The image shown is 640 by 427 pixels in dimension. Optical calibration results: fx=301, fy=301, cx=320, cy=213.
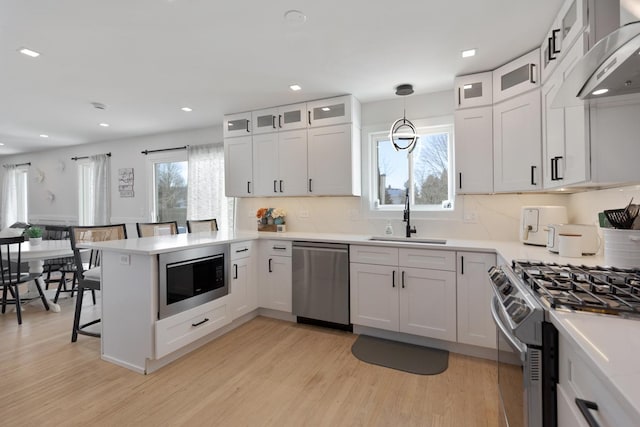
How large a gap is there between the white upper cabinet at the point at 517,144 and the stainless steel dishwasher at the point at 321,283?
1.50m

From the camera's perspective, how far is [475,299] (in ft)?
7.88

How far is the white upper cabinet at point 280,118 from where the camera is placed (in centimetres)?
348

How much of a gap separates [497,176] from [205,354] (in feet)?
9.47

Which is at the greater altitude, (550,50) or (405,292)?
(550,50)

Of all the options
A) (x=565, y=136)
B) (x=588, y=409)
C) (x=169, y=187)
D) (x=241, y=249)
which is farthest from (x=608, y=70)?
(x=169, y=187)

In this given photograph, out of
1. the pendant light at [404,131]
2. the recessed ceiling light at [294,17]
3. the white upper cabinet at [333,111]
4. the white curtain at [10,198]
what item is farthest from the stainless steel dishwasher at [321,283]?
the white curtain at [10,198]

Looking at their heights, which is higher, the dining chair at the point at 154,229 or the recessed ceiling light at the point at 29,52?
the recessed ceiling light at the point at 29,52

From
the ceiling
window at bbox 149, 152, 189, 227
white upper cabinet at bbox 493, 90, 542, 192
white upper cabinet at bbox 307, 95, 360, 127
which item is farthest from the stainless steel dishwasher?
window at bbox 149, 152, 189, 227

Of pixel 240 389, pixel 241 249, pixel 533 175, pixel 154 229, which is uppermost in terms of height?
pixel 533 175

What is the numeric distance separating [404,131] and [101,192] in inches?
212

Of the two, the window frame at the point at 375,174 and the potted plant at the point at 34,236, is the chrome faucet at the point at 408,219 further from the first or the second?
the potted plant at the point at 34,236

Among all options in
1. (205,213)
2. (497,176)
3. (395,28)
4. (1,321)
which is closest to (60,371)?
(1,321)

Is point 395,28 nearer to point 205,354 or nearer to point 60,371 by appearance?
point 205,354

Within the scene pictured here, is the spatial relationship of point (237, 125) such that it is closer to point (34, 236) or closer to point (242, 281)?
point (242, 281)
